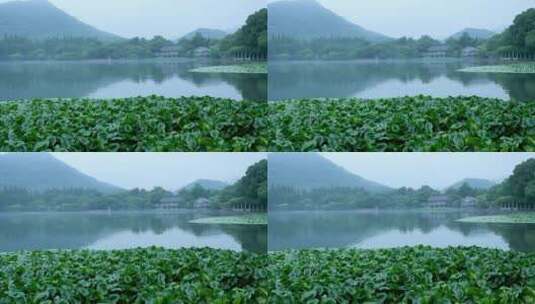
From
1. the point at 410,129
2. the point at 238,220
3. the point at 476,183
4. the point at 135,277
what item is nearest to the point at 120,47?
the point at 238,220

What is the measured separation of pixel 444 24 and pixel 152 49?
1.99 metres

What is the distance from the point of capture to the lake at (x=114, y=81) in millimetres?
5293

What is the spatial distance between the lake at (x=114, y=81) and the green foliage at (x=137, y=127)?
0.14 m

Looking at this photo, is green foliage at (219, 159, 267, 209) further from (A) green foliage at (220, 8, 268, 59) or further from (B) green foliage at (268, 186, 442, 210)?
(A) green foliage at (220, 8, 268, 59)

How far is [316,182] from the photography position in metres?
5.09

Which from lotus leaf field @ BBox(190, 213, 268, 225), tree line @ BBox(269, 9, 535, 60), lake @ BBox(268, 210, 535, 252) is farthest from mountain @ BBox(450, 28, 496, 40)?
lotus leaf field @ BBox(190, 213, 268, 225)

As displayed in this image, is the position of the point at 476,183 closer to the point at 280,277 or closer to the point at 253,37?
the point at 280,277

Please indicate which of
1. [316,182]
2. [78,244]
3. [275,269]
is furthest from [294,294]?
[78,244]

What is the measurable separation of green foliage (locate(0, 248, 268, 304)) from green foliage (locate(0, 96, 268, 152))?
0.74 metres

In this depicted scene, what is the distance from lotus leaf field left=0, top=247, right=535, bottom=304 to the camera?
4.89 metres

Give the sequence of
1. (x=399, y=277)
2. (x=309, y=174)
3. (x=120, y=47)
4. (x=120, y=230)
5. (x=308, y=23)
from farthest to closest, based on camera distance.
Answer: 1. (x=120, y=47)
2. (x=120, y=230)
3. (x=308, y=23)
4. (x=309, y=174)
5. (x=399, y=277)

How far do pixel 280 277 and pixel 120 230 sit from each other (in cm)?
115

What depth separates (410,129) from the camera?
4992 mm

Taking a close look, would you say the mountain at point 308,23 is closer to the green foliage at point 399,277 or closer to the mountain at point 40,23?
the mountain at point 40,23
